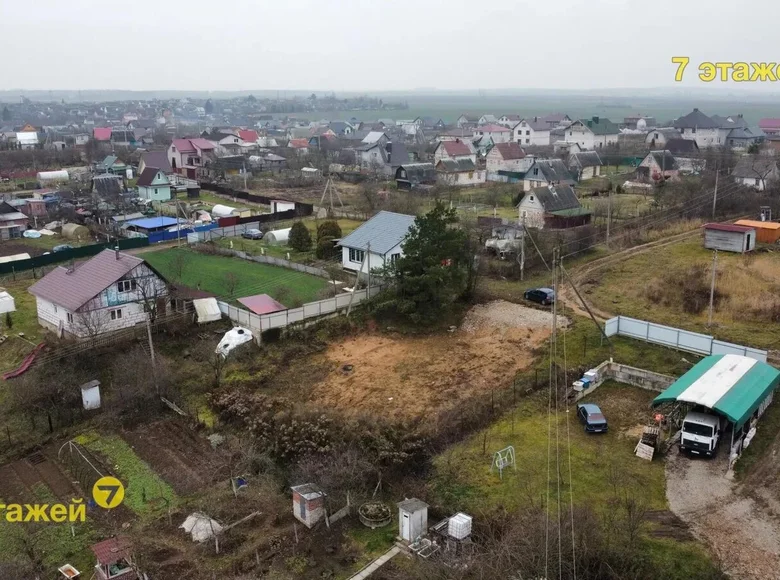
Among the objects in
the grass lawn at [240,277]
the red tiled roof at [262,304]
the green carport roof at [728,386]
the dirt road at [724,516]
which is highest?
the green carport roof at [728,386]

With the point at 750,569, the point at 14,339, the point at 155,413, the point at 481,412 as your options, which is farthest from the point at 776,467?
the point at 14,339

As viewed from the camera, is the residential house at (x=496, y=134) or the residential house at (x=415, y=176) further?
the residential house at (x=496, y=134)

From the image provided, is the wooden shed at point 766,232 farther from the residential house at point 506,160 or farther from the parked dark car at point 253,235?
the residential house at point 506,160

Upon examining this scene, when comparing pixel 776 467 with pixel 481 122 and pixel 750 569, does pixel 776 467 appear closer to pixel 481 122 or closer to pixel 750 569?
pixel 750 569

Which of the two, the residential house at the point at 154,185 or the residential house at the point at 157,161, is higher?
the residential house at the point at 157,161

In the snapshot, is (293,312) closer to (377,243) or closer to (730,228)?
(377,243)

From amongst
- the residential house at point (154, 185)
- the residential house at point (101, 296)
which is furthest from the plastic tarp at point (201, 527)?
the residential house at point (154, 185)
